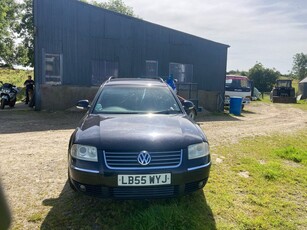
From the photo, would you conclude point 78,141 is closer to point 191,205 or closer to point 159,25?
point 191,205

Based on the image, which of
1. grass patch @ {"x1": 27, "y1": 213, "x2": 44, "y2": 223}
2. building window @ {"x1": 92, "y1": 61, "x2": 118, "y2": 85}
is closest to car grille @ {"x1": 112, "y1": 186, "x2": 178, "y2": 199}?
grass patch @ {"x1": 27, "y1": 213, "x2": 44, "y2": 223}

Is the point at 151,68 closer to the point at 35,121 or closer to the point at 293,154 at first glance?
the point at 35,121

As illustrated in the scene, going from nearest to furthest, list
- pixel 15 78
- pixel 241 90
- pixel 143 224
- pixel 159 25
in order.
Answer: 1. pixel 143 224
2. pixel 159 25
3. pixel 241 90
4. pixel 15 78

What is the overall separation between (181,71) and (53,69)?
7657mm

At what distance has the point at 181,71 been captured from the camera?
687 inches

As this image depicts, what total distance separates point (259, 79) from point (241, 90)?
1161 inches

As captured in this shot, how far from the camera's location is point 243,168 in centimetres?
535

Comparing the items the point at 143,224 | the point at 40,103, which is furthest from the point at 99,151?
the point at 40,103

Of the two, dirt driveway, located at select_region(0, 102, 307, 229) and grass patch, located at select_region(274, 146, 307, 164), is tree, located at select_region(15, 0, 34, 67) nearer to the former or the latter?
dirt driveway, located at select_region(0, 102, 307, 229)

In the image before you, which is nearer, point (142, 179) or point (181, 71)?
point (142, 179)

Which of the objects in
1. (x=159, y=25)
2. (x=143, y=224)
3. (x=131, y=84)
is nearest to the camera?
(x=143, y=224)

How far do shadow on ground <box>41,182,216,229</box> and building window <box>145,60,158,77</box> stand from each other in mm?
12870

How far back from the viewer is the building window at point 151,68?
16220 mm

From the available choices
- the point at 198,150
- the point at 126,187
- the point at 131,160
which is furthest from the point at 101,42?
the point at 126,187
